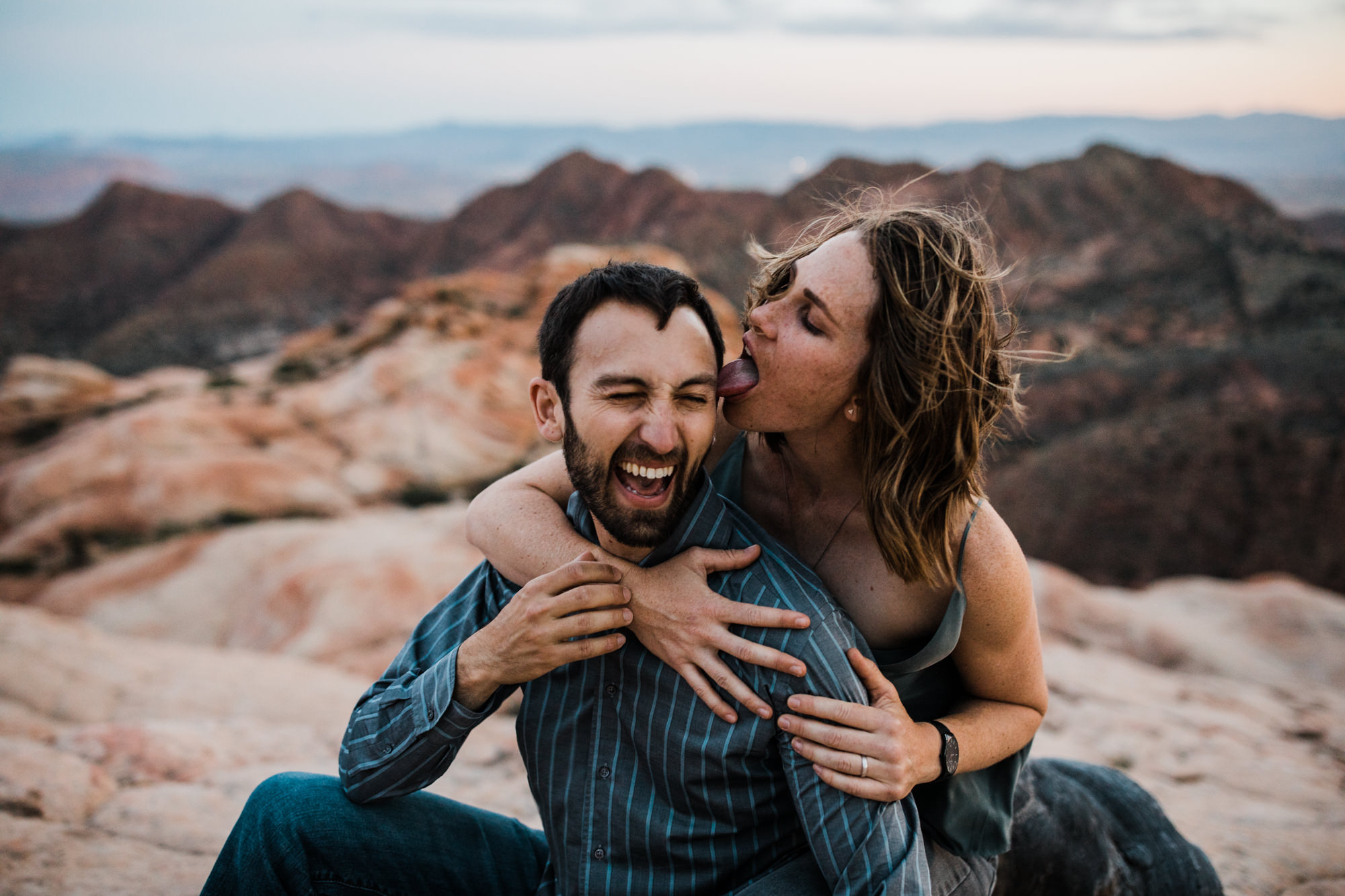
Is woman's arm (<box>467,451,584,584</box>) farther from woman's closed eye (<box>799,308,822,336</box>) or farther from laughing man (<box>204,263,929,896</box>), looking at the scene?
woman's closed eye (<box>799,308,822,336</box>)

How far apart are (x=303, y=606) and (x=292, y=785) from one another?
710cm

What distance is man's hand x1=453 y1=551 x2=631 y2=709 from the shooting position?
1.89 m

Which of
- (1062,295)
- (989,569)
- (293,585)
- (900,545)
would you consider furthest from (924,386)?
(1062,295)

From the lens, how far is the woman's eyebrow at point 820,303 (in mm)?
2041

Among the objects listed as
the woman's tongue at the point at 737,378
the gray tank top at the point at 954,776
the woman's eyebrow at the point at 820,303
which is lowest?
the gray tank top at the point at 954,776

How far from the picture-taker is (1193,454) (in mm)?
18438

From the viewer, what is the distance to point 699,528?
80.7 inches

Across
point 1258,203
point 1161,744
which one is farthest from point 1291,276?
point 1161,744

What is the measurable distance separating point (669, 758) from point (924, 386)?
1113 millimetres

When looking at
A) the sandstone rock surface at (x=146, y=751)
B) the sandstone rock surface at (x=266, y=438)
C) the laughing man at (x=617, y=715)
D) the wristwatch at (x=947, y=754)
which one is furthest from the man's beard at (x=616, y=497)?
the sandstone rock surface at (x=266, y=438)

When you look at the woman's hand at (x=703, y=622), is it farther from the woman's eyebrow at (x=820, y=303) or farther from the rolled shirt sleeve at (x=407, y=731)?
the woman's eyebrow at (x=820, y=303)

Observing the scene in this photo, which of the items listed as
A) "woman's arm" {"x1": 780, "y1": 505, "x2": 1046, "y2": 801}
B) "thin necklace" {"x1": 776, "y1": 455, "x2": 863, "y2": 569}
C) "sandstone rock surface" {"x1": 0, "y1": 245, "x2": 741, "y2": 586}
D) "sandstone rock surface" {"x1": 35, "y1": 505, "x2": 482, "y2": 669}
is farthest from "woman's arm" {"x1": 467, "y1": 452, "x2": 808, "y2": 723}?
"sandstone rock surface" {"x1": 0, "y1": 245, "x2": 741, "y2": 586}

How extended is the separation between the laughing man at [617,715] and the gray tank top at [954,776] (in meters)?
0.21

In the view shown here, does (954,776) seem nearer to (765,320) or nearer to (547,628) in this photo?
(547,628)
